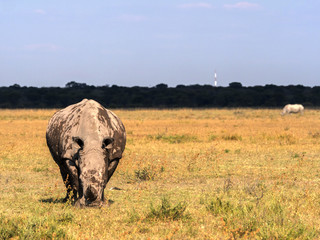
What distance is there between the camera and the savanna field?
7609 mm

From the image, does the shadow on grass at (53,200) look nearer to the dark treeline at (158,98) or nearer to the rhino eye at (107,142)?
the rhino eye at (107,142)

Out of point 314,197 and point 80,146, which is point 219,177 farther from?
point 80,146

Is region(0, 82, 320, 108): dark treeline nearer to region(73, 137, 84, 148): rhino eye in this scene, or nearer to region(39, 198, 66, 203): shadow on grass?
region(39, 198, 66, 203): shadow on grass

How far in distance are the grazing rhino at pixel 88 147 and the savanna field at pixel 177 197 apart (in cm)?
46

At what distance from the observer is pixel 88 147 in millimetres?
8711

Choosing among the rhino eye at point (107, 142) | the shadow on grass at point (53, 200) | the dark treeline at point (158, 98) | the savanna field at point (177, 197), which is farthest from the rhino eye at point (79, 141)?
the dark treeline at point (158, 98)

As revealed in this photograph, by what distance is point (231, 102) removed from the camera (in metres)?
85.5

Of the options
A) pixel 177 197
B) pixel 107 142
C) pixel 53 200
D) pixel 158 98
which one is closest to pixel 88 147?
pixel 107 142

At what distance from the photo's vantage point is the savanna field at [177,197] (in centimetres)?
761

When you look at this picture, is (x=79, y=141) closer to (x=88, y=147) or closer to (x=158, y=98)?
(x=88, y=147)

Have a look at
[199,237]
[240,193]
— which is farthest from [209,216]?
[240,193]

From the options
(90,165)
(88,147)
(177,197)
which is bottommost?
(177,197)

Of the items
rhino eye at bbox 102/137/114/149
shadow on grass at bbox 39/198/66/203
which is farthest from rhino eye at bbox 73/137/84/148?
shadow on grass at bbox 39/198/66/203

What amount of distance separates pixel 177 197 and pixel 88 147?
2813 millimetres
